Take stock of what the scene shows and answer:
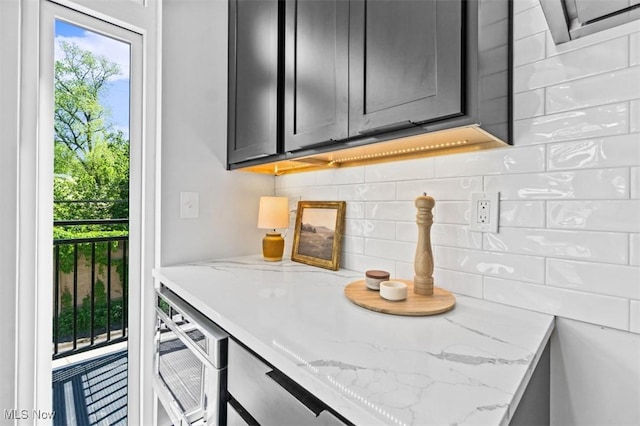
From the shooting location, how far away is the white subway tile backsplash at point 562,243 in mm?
764

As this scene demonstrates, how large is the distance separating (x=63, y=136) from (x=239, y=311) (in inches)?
46.4

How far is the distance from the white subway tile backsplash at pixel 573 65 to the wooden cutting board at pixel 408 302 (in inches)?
26.5

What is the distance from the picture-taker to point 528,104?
91 cm

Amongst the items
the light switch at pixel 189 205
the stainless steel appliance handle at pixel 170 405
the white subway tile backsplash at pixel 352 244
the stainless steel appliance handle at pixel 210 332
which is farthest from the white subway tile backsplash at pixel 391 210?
the stainless steel appliance handle at pixel 170 405

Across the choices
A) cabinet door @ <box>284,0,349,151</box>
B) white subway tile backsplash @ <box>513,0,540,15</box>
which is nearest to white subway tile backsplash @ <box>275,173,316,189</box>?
cabinet door @ <box>284,0,349,151</box>

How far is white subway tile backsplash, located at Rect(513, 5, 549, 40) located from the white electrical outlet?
48cm

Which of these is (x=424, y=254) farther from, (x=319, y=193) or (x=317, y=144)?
(x=319, y=193)

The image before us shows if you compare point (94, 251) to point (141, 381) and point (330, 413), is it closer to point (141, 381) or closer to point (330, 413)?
point (141, 381)

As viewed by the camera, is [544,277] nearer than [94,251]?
Yes

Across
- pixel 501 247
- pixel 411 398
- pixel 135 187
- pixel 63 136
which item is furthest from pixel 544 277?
pixel 63 136

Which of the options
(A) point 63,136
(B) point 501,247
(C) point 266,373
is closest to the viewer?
(C) point 266,373

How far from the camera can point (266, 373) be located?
704 millimetres

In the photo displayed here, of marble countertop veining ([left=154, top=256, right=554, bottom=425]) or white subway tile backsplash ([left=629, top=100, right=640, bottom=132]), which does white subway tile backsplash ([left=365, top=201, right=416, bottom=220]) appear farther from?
white subway tile backsplash ([left=629, top=100, right=640, bottom=132])

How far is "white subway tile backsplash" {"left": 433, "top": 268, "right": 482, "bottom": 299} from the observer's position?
3.30ft
